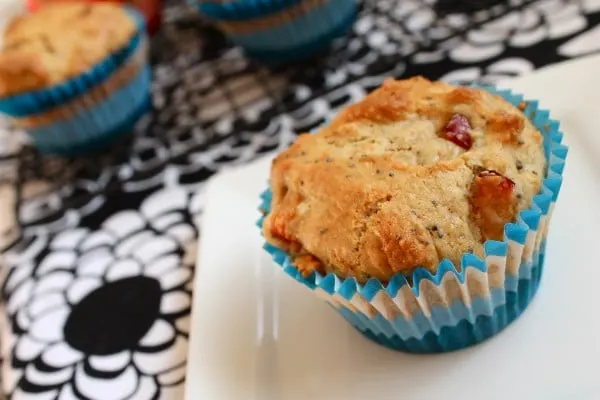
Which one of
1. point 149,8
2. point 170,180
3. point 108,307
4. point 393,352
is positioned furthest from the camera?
point 149,8

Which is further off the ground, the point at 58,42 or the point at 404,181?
the point at 58,42

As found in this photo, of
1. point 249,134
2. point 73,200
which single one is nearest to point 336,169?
point 249,134

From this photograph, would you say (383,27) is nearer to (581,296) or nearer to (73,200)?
(73,200)

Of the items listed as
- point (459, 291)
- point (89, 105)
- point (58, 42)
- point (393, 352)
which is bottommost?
point (393, 352)

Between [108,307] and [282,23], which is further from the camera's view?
[282,23]

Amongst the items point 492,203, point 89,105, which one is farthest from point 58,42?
point 492,203

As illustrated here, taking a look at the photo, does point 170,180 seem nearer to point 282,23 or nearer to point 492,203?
point 282,23

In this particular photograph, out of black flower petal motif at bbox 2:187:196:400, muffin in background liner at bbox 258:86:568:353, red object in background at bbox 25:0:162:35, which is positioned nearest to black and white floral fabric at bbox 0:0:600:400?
black flower petal motif at bbox 2:187:196:400

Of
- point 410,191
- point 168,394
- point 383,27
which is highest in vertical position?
point 410,191
